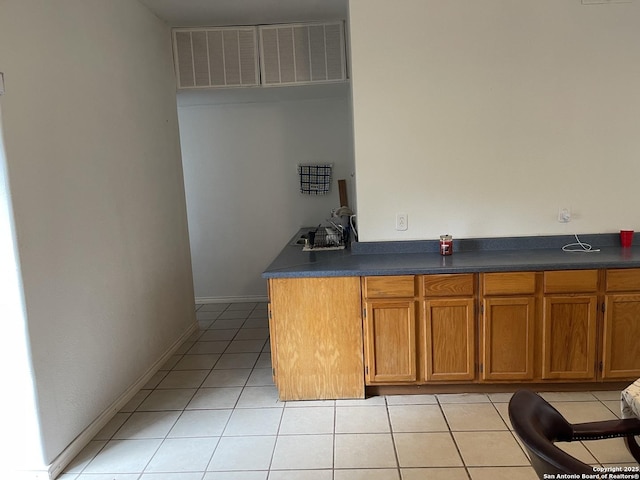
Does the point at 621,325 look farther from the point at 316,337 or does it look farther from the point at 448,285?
the point at 316,337

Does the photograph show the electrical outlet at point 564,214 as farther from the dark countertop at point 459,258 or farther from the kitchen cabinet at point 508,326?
the kitchen cabinet at point 508,326

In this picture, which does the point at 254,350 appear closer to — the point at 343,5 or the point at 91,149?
the point at 91,149

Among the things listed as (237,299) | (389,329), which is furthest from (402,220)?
(237,299)

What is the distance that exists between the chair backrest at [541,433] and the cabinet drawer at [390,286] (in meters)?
1.40

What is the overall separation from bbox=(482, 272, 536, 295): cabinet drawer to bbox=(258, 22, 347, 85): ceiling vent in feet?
7.07

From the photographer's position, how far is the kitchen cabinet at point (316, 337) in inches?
104

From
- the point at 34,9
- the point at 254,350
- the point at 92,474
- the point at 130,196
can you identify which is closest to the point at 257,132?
the point at 130,196

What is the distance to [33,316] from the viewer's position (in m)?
2.03

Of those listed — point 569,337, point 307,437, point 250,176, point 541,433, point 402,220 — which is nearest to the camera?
point 541,433

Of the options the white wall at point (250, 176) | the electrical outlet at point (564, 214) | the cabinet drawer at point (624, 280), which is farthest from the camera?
the white wall at point (250, 176)

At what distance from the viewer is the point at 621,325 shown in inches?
99.8

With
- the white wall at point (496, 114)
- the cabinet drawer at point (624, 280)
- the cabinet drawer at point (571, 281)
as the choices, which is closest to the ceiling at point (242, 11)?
the white wall at point (496, 114)

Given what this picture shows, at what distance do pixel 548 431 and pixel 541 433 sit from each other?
103 millimetres

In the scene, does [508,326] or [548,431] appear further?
[508,326]
